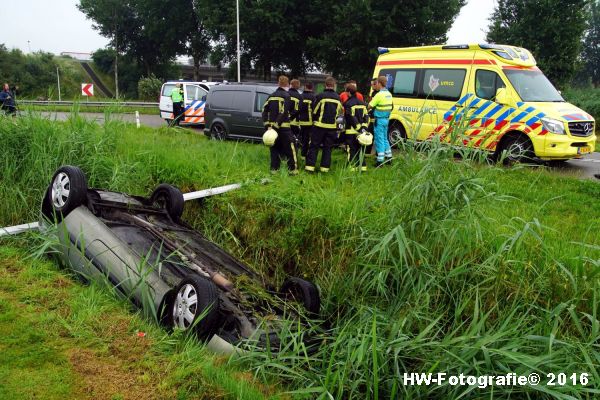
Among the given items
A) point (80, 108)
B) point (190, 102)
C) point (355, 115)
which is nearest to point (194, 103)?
point (190, 102)

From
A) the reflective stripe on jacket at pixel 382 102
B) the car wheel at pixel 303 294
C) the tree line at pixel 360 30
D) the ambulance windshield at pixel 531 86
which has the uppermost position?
the tree line at pixel 360 30

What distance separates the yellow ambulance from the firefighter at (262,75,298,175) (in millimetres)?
1723

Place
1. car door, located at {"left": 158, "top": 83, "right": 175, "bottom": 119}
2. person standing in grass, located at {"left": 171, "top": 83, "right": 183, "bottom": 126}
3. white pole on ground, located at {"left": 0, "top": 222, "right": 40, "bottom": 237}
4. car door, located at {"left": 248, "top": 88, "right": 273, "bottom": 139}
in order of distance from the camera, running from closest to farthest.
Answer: white pole on ground, located at {"left": 0, "top": 222, "right": 40, "bottom": 237}
car door, located at {"left": 248, "top": 88, "right": 273, "bottom": 139}
person standing in grass, located at {"left": 171, "top": 83, "right": 183, "bottom": 126}
car door, located at {"left": 158, "top": 83, "right": 175, "bottom": 119}

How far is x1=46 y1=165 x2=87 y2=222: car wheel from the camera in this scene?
15.6ft

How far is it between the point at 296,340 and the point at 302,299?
2.37 feet

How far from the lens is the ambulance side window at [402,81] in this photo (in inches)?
427

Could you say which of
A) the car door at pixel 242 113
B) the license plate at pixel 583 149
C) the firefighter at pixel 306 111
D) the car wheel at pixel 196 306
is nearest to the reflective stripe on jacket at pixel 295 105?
the firefighter at pixel 306 111

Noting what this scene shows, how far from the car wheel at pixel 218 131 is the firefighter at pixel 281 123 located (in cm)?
503

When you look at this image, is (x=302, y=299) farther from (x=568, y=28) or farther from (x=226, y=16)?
(x=226, y=16)

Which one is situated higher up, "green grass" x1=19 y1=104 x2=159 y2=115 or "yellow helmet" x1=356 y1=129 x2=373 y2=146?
"green grass" x1=19 y1=104 x2=159 y2=115

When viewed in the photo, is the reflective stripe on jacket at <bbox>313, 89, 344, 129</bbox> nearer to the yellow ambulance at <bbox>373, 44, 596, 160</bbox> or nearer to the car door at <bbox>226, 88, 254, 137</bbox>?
the yellow ambulance at <bbox>373, 44, 596, 160</bbox>

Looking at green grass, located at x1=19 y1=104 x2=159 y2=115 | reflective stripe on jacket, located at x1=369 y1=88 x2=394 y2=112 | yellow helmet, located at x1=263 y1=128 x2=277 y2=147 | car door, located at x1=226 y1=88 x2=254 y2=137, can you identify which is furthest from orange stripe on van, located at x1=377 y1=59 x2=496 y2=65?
green grass, located at x1=19 y1=104 x2=159 y2=115

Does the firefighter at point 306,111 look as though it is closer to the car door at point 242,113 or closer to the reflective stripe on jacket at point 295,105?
the reflective stripe on jacket at point 295,105

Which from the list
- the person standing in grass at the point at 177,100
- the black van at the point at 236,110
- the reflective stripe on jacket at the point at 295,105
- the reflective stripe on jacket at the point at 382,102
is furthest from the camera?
the person standing in grass at the point at 177,100
